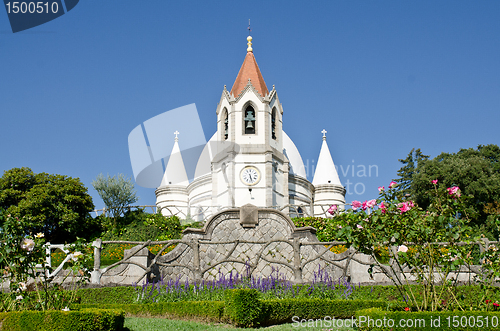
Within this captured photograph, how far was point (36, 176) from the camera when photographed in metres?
28.0

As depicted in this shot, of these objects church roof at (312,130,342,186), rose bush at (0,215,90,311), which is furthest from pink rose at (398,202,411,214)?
church roof at (312,130,342,186)

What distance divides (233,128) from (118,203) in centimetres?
947

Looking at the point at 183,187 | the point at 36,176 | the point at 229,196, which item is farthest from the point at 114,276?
the point at 183,187

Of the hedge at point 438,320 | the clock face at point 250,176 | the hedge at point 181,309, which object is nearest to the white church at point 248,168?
the clock face at point 250,176

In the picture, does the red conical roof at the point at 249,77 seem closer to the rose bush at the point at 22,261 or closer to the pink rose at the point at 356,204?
the pink rose at the point at 356,204

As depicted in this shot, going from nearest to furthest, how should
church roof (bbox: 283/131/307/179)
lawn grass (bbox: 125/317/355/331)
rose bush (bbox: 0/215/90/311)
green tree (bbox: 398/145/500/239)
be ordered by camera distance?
rose bush (bbox: 0/215/90/311) → lawn grass (bbox: 125/317/355/331) → green tree (bbox: 398/145/500/239) → church roof (bbox: 283/131/307/179)

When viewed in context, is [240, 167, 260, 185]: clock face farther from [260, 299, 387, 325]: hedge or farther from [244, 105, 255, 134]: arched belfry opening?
[260, 299, 387, 325]: hedge

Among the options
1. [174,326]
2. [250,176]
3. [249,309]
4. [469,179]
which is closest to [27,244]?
[174,326]

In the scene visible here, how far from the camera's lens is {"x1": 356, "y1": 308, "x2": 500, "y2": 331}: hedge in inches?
305

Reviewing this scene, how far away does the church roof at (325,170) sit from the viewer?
132 ft

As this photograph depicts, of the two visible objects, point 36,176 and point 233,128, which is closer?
point 36,176

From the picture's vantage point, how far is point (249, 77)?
37.8m

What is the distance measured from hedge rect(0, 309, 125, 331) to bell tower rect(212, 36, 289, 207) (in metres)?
24.3

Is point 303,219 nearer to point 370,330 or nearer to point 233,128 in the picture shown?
point 233,128
